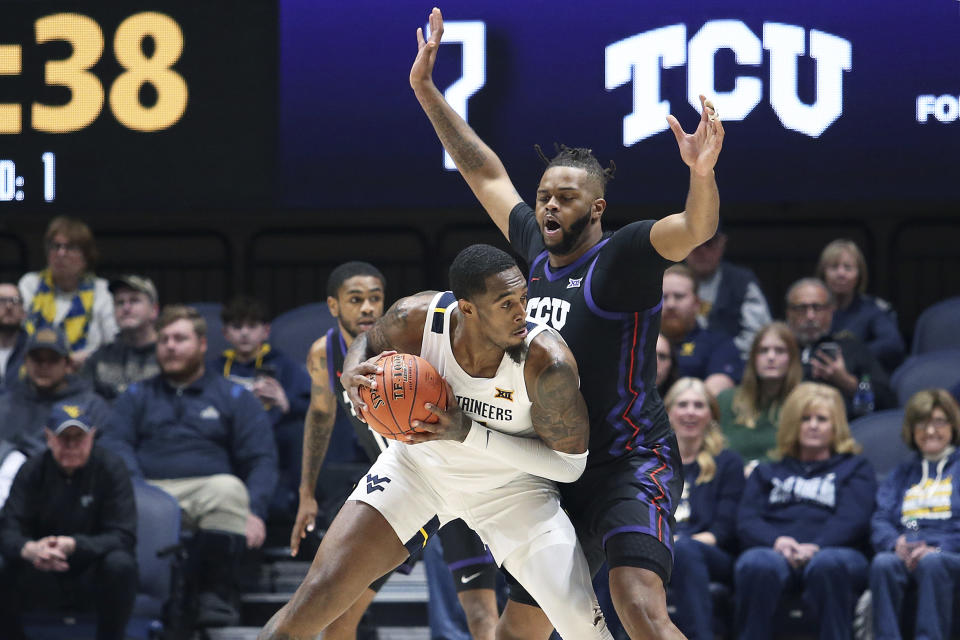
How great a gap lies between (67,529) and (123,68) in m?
2.22

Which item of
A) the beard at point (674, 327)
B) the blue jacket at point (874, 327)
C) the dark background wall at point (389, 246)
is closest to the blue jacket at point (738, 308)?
the beard at point (674, 327)

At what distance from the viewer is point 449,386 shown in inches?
165

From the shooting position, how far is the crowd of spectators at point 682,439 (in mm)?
6398

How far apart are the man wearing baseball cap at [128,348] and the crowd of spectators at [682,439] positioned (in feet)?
0.04

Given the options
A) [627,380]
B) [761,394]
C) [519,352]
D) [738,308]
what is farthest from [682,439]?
[519,352]

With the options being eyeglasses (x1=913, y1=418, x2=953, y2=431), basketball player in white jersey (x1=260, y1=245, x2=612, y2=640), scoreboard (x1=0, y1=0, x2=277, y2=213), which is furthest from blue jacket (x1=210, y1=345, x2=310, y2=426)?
basketball player in white jersey (x1=260, y1=245, x2=612, y2=640)

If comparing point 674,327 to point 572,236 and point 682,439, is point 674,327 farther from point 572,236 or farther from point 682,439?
point 572,236

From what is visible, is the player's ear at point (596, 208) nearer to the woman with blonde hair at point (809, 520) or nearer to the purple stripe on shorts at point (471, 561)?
the purple stripe on shorts at point (471, 561)

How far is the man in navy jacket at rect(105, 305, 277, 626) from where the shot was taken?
709 cm

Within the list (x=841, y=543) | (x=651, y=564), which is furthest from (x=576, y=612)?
(x=841, y=543)

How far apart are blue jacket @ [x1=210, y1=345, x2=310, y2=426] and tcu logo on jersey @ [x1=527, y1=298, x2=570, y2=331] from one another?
337 centimetres

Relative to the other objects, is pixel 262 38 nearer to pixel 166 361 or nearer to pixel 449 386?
pixel 166 361

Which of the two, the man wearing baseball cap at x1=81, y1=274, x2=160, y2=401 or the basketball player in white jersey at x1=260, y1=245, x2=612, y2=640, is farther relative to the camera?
the man wearing baseball cap at x1=81, y1=274, x2=160, y2=401

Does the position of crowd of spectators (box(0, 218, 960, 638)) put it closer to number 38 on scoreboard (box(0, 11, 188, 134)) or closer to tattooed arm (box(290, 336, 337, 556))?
number 38 on scoreboard (box(0, 11, 188, 134))
